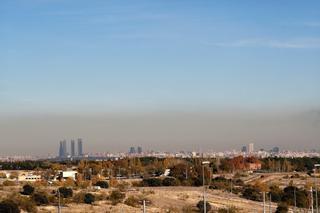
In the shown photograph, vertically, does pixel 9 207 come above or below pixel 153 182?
above

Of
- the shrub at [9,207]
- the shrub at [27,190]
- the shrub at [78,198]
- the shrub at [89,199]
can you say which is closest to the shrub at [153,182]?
the shrub at [27,190]

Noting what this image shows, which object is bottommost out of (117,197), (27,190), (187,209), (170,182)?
(187,209)

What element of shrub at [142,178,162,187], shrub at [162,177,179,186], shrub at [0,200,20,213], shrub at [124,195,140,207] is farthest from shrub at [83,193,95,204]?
shrub at [162,177,179,186]

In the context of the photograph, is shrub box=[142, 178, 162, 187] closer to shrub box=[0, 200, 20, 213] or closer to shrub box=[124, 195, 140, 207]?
shrub box=[124, 195, 140, 207]

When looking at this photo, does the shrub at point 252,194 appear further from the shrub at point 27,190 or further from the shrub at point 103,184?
the shrub at point 27,190

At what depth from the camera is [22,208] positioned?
39.2m

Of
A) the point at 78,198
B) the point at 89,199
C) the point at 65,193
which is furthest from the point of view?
the point at 65,193

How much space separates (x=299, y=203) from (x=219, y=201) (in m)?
6.68

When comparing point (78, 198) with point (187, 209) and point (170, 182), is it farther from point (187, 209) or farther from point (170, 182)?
point (170, 182)

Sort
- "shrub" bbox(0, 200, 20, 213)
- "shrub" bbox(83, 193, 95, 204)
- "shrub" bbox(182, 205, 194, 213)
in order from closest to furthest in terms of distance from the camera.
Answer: "shrub" bbox(0, 200, 20, 213) < "shrub" bbox(182, 205, 194, 213) < "shrub" bbox(83, 193, 95, 204)

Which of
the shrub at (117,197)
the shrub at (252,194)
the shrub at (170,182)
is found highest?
the shrub at (117,197)

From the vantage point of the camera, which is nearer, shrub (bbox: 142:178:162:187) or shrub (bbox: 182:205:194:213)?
shrub (bbox: 182:205:194:213)

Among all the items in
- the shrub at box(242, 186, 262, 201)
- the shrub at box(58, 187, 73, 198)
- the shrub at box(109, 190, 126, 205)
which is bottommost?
the shrub at box(242, 186, 262, 201)

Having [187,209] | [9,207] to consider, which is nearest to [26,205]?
[9,207]
